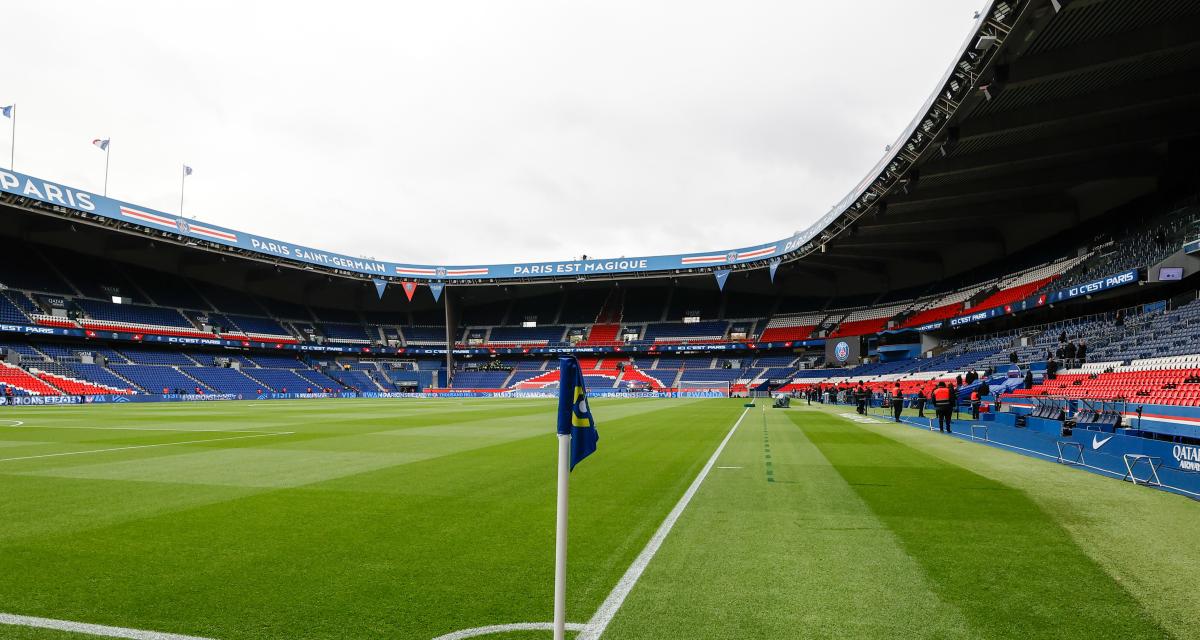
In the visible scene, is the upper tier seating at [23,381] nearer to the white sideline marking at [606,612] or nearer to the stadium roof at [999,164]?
the stadium roof at [999,164]

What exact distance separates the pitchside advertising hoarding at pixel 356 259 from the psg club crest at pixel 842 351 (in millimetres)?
9868

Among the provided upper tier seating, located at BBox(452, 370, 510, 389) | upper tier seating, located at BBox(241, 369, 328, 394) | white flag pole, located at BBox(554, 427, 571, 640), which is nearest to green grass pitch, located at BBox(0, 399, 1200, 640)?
white flag pole, located at BBox(554, 427, 571, 640)

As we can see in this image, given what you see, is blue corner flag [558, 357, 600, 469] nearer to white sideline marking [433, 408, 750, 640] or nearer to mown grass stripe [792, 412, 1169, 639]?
white sideline marking [433, 408, 750, 640]

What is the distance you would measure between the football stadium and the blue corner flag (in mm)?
22

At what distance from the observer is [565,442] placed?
311 cm

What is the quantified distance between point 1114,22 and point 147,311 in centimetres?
7006

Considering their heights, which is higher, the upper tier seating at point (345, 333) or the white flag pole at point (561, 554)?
the upper tier seating at point (345, 333)

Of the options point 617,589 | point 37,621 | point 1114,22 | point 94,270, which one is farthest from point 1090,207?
point 94,270

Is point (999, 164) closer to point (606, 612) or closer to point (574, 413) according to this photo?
point (606, 612)

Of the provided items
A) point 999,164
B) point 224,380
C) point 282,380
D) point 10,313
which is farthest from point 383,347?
point 999,164

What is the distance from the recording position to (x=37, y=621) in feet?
12.5

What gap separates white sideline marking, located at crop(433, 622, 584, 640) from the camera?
140 inches

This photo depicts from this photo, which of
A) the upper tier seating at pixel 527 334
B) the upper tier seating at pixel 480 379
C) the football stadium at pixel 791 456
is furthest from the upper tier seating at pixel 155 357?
the upper tier seating at pixel 527 334

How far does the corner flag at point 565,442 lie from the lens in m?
2.92
